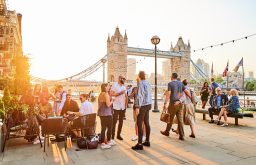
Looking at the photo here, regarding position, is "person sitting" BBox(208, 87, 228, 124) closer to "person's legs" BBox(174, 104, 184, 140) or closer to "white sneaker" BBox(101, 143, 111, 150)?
"person's legs" BBox(174, 104, 184, 140)

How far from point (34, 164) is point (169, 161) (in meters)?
2.70

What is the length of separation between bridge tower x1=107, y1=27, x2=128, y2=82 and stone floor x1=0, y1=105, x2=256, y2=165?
222 ft

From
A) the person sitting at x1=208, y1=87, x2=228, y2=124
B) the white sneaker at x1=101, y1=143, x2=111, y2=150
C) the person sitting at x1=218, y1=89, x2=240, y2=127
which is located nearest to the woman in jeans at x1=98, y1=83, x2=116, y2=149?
the white sneaker at x1=101, y1=143, x2=111, y2=150

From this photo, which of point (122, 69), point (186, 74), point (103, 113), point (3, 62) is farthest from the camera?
point (186, 74)

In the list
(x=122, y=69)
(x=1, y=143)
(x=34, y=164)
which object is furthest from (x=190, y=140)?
(x=122, y=69)

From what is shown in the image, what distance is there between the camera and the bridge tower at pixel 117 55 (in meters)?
76.3

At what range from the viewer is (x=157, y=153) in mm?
5719

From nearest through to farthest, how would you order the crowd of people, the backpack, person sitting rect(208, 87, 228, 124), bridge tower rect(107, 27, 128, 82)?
1. the crowd of people
2. the backpack
3. person sitting rect(208, 87, 228, 124)
4. bridge tower rect(107, 27, 128, 82)

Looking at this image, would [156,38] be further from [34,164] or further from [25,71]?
[34,164]

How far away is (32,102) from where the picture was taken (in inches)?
274

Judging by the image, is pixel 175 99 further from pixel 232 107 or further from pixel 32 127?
pixel 32 127

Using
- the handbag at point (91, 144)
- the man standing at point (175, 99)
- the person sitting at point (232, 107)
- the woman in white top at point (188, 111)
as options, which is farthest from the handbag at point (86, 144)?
the person sitting at point (232, 107)

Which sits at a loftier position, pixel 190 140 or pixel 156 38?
pixel 156 38

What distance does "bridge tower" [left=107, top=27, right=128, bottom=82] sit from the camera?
3005 inches
